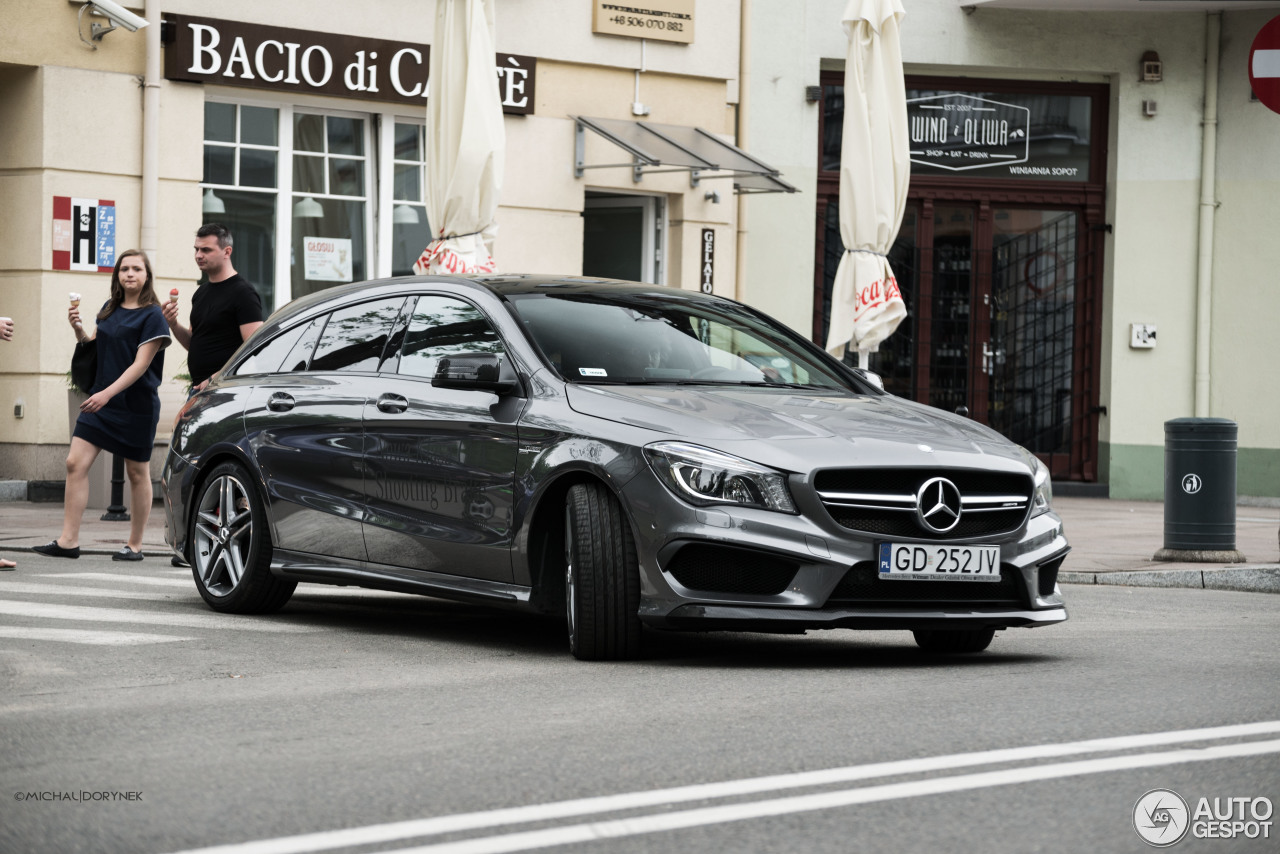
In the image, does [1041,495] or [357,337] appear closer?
[1041,495]

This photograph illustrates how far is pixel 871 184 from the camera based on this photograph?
1501cm

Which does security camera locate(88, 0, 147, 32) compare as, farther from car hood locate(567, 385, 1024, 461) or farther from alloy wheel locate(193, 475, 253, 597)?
car hood locate(567, 385, 1024, 461)

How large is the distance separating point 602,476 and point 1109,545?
7891mm

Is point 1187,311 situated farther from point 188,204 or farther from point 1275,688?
point 1275,688

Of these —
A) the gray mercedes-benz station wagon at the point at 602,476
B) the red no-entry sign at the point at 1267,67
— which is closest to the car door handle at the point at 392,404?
the gray mercedes-benz station wagon at the point at 602,476

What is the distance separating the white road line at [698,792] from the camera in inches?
159

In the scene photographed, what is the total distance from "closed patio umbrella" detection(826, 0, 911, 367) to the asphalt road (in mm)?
6938

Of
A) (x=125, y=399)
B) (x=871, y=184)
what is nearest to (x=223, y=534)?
(x=125, y=399)

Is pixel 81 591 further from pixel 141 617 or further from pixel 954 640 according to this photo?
pixel 954 640

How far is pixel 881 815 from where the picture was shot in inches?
169

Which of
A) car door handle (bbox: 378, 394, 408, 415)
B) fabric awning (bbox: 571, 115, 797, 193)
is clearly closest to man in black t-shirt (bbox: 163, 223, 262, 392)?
car door handle (bbox: 378, 394, 408, 415)

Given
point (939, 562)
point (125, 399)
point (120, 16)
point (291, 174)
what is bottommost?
point (939, 562)

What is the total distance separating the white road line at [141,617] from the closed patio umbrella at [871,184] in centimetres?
754

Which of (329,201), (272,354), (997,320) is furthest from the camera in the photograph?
(997,320)
